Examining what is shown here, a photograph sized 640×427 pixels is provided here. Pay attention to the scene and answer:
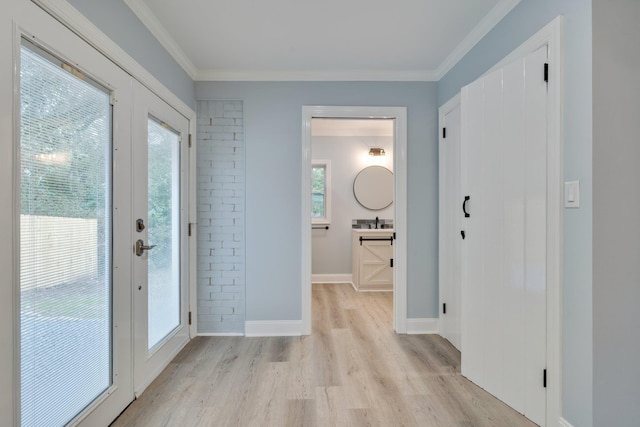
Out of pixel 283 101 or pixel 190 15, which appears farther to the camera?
pixel 283 101

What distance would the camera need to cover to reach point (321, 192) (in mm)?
4984

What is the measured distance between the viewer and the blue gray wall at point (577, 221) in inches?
54.4

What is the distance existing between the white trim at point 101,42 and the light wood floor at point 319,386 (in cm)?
190

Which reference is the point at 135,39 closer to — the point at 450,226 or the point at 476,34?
the point at 476,34

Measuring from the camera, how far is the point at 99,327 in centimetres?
159

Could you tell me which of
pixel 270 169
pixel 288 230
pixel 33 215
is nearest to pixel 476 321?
pixel 288 230

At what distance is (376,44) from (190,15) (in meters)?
1.30

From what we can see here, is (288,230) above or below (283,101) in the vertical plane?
below

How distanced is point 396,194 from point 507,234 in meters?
1.19

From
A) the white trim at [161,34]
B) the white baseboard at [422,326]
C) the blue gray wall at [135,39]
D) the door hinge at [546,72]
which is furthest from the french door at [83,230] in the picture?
the door hinge at [546,72]

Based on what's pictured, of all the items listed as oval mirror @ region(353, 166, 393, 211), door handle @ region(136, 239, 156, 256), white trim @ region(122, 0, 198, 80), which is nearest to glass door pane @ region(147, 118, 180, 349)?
door handle @ region(136, 239, 156, 256)

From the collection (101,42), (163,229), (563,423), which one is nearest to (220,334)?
(163,229)

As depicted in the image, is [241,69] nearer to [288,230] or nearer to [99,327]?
[288,230]

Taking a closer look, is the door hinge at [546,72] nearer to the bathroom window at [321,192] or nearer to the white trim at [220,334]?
the white trim at [220,334]
